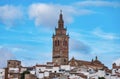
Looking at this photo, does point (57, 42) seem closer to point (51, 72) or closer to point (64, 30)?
point (64, 30)

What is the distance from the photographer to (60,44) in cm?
7888

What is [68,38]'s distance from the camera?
79500 millimetres

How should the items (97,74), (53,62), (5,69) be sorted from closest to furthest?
(97,74) < (5,69) < (53,62)

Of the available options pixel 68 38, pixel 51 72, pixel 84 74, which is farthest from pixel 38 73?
pixel 68 38

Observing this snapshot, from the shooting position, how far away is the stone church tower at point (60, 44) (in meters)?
77.6

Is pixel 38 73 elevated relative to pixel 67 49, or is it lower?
lower

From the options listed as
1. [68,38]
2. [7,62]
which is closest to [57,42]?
[68,38]

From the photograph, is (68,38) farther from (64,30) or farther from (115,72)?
(115,72)

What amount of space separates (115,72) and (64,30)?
14.2m

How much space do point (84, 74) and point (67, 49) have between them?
47.3 ft

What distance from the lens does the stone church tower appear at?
7762 cm

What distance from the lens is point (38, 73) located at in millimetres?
64875

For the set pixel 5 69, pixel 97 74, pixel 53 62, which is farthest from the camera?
pixel 53 62

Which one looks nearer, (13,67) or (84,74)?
(84,74)
